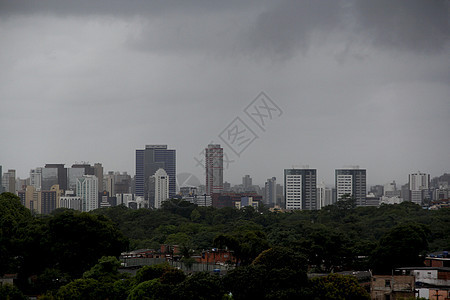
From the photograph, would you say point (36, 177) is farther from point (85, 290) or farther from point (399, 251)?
point (85, 290)

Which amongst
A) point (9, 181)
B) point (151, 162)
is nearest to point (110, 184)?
point (151, 162)

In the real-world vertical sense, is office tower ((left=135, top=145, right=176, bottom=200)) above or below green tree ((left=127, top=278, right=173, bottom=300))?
above

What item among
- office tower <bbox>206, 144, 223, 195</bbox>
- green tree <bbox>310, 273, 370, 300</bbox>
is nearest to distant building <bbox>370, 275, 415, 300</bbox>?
green tree <bbox>310, 273, 370, 300</bbox>

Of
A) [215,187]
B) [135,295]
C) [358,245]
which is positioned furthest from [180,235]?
[215,187]

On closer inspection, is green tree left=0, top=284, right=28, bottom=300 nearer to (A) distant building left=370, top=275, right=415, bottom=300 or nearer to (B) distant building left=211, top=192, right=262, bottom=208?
(A) distant building left=370, top=275, right=415, bottom=300

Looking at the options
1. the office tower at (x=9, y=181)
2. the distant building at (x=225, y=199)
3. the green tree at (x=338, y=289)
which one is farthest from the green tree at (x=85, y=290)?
the office tower at (x=9, y=181)

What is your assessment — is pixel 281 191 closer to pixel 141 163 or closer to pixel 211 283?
pixel 141 163
